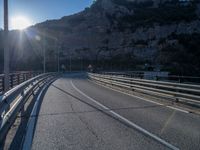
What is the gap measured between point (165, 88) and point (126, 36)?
106613mm

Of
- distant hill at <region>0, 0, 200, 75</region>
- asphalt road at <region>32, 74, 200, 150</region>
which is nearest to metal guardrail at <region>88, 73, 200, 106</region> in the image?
asphalt road at <region>32, 74, 200, 150</region>

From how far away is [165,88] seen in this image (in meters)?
17.0

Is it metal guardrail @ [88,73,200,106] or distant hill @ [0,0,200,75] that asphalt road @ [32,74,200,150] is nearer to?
metal guardrail @ [88,73,200,106]

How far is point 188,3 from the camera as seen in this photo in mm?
153500

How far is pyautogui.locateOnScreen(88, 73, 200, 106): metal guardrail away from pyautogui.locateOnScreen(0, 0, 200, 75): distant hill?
60234 mm

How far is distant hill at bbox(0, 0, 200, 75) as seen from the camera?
97.4 meters

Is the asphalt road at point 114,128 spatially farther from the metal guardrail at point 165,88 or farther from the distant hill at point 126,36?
the distant hill at point 126,36

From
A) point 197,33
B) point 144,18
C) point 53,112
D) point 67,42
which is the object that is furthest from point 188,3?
point 53,112

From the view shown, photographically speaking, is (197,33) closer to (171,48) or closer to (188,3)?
(171,48)

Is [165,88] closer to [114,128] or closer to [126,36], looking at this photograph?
[114,128]

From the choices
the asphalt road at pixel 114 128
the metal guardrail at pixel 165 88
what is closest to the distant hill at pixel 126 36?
the metal guardrail at pixel 165 88

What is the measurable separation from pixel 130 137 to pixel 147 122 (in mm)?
2036

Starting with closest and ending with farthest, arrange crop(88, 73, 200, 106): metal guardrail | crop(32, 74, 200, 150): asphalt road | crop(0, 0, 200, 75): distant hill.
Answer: crop(32, 74, 200, 150): asphalt road → crop(88, 73, 200, 106): metal guardrail → crop(0, 0, 200, 75): distant hill

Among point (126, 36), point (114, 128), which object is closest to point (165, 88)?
point (114, 128)
